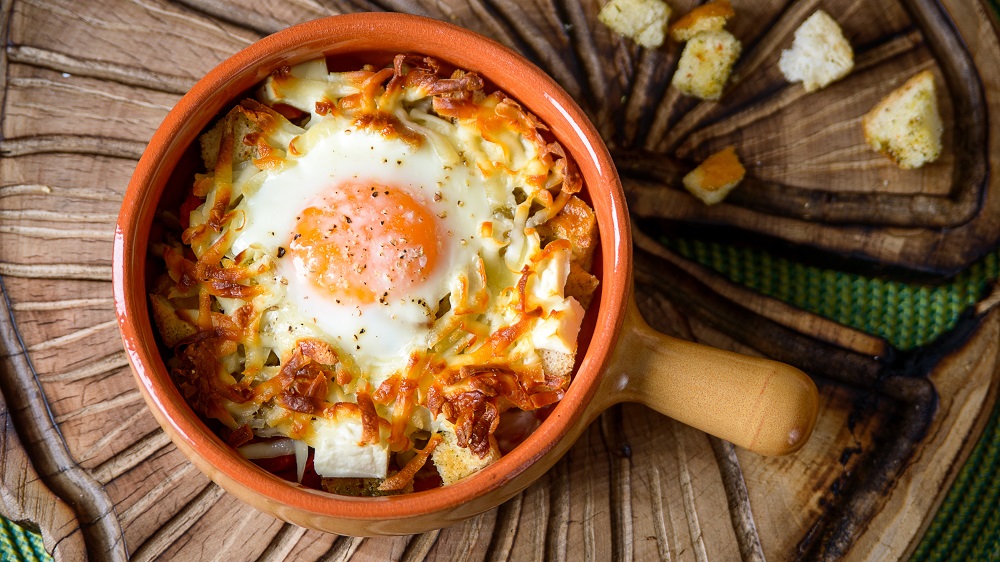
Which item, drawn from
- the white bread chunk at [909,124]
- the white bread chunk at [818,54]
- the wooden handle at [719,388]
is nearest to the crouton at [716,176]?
the white bread chunk at [818,54]

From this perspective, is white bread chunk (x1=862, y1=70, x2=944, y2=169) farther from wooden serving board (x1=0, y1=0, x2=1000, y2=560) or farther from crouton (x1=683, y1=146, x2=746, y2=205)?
crouton (x1=683, y1=146, x2=746, y2=205)

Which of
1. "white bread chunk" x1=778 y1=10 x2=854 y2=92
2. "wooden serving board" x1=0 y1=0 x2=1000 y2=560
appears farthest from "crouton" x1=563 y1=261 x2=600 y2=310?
"white bread chunk" x1=778 y1=10 x2=854 y2=92

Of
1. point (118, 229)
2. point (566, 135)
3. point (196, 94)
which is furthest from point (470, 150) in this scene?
point (118, 229)

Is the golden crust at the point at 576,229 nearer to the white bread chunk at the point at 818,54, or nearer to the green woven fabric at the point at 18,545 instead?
the white bread chunk at the point at 818,54

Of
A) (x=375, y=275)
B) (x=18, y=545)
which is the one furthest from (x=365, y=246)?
(x=18, y=545)

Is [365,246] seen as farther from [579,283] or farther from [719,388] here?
[719,388]
